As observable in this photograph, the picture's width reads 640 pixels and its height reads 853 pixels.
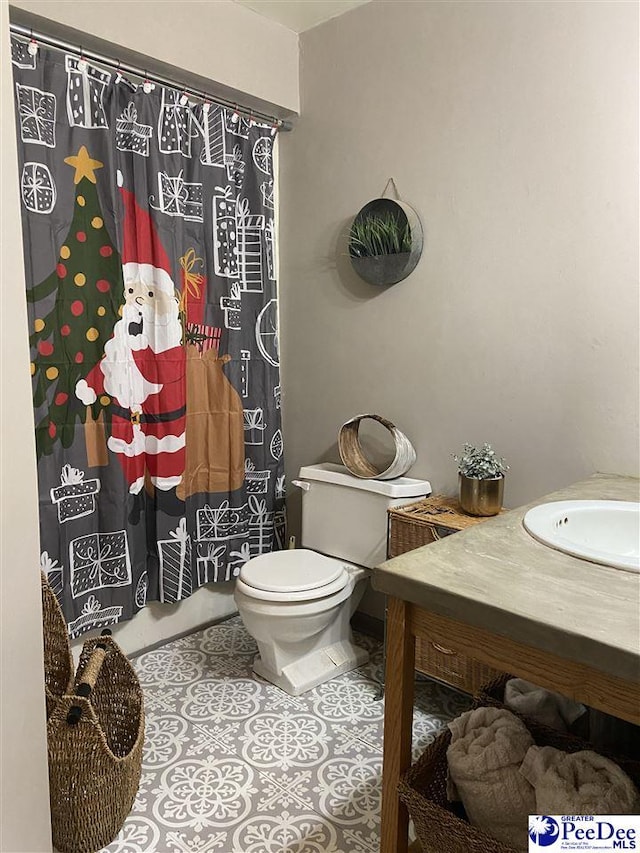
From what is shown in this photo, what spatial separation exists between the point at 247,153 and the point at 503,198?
1094mm

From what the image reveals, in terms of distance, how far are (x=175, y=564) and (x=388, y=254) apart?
1441 mm

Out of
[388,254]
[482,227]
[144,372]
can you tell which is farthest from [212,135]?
[482,227]

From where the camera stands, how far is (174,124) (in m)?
2.42

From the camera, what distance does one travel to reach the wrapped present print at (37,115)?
6.63 ft

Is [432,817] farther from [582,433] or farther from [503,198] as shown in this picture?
[503,198]

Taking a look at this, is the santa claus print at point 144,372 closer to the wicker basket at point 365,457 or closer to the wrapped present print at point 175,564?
the wrapped present print at point 175,564

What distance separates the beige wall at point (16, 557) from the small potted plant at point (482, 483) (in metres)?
1.30

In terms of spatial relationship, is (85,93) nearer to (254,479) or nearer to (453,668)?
(254,479)

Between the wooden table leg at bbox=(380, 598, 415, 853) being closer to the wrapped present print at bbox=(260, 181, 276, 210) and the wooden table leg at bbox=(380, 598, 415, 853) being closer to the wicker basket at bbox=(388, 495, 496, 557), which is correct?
the wicker basket at bbox=(388, 495, 496, 557)

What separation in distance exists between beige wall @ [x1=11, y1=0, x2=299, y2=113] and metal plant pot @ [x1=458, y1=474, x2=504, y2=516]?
5.82ft

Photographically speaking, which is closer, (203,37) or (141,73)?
(141,73)

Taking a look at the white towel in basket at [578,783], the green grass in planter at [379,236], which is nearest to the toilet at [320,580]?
the green grass in planter at [379,236]

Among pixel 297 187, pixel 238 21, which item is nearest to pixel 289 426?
pixel 297 187

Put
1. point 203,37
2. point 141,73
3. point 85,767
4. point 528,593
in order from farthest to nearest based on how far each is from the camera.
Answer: point 203,37, point 141,73, point 85,767, point 528,593
